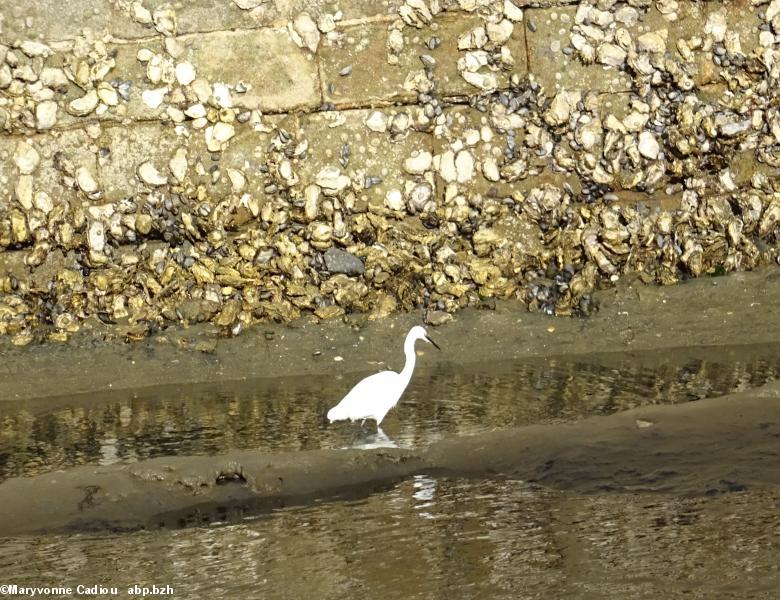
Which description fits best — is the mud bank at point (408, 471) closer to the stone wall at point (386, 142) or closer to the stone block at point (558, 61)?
the stone wall at point (386, 142)

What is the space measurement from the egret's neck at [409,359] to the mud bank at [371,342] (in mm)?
762

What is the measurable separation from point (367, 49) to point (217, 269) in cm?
235

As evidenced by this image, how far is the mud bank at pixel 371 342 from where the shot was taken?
9625 millimetres

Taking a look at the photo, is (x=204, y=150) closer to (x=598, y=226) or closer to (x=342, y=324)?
(x=342, y=324)

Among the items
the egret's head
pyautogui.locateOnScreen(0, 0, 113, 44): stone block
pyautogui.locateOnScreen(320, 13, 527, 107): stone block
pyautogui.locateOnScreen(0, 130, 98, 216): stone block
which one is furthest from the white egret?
Answer: pyautogui.locateOnScreen(0, 0, 113, 44): stone block

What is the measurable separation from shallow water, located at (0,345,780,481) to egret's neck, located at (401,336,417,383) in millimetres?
264

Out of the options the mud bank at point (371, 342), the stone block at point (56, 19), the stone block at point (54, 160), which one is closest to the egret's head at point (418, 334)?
the mud bank at point (371, 342)

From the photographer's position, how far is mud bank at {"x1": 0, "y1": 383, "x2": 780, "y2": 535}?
6.58m

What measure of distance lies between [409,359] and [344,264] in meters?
1.83

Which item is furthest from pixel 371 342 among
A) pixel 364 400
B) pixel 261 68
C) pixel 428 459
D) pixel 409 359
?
pixel 428 459

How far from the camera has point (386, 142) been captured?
10.7 meters

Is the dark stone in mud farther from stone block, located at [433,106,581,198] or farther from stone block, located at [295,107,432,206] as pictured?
stone block, located at [433,106,581,198]

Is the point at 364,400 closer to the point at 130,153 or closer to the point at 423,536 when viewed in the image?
the point at 423,536

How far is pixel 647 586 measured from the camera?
17.6ft
